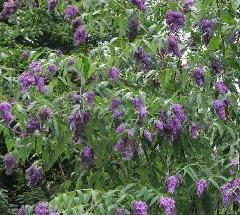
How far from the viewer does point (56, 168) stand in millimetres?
9320

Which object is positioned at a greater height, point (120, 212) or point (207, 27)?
point (207, 27)

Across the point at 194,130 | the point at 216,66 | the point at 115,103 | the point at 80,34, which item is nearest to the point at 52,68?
the point at 80,34

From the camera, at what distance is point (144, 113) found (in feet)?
11.4

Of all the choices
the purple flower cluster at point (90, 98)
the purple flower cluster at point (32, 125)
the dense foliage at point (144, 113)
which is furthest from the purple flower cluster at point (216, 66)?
the purple flower cluster at point (32, 125)

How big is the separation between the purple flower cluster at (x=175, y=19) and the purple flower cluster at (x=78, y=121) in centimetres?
82

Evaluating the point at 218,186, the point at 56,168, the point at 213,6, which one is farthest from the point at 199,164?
the point at 56,168

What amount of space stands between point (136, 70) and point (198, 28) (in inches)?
23.1

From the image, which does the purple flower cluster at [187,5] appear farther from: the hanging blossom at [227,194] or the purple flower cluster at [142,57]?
the hanging blossom at [227,194]

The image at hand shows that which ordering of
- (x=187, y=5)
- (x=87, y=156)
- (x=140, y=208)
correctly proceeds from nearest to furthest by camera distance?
(x=140, y=208), (x=87, y=156), (x=187, y=5)

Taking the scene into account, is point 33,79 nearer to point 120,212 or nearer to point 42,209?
point 42,209

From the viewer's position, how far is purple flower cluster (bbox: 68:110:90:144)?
3719 mm

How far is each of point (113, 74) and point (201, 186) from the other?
0.96 metres

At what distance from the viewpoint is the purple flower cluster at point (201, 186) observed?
11.3 feet

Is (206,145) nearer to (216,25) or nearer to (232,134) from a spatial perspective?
(232,134)
